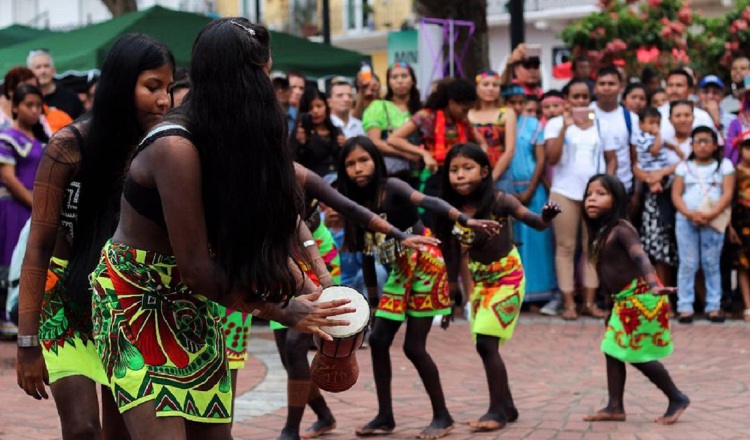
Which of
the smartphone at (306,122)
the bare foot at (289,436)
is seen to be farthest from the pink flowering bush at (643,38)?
the bare foot at (289,436)

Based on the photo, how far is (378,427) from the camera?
22.2 feet

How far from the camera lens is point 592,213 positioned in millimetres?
7320

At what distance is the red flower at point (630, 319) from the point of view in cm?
703

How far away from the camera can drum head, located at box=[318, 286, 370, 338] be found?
13.0 feet

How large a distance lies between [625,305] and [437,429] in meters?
1.34

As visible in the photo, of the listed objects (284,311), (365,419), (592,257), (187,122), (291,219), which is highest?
(187,122)

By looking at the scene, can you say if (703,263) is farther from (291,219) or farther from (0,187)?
(291,219)

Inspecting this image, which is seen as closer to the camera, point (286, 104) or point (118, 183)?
point (118, 183)

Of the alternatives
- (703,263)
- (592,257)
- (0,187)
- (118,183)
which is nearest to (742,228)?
(703,263)

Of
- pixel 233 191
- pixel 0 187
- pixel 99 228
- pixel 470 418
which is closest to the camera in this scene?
pixel 233 191

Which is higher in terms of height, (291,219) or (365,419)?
(291,219)

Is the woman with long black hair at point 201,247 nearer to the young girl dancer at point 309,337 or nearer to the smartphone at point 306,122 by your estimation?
the young girl dancer at point 309,337

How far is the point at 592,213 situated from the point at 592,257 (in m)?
0.26

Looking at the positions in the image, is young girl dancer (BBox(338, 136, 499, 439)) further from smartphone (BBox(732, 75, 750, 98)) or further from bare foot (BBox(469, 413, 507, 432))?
smartphone (BBox(732, 75, 750, 98))
